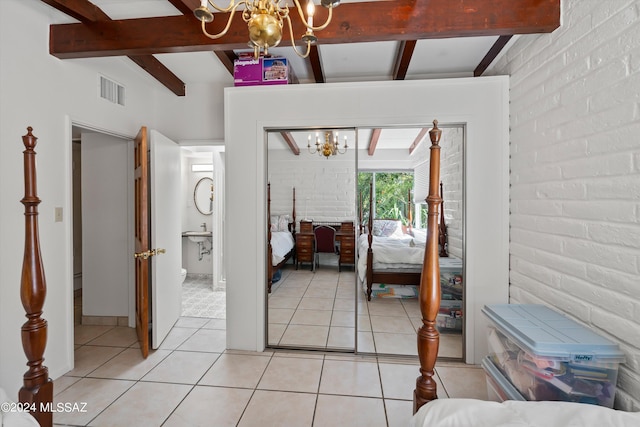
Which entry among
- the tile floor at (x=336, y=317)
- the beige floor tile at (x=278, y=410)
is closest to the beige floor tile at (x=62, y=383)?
the beige floor tile at (x=278, y=410)

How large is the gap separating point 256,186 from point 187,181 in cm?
310

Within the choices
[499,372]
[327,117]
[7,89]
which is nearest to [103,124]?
[7,89]

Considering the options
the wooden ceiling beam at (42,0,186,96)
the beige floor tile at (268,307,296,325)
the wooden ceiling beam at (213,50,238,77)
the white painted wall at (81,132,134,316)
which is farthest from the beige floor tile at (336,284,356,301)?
the wooden ceiling beam at (42,0,186,96)

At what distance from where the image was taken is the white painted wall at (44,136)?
193cm

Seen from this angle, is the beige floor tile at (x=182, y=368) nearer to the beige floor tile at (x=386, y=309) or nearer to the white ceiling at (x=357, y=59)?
the beige floor tile at (x=386, y=309)

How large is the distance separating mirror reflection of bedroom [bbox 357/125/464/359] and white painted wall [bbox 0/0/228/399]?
7.98 ft

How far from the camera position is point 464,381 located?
2.25 meters

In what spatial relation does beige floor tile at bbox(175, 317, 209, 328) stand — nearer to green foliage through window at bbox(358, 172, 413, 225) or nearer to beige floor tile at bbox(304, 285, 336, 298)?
beige floor tile at bbox(304, 285, 336, 298)

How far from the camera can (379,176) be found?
8.71 ft

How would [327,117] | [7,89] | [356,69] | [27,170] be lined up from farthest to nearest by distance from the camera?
[356,69] → [327,117] → [7,89] → [27,170]

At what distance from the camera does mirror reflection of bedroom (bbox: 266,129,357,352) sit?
2.70 meters

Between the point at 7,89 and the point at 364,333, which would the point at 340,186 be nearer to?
the point at 364,333

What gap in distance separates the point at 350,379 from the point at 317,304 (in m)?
0.75

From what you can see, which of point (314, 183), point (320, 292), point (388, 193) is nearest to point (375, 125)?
point (388, 193)
